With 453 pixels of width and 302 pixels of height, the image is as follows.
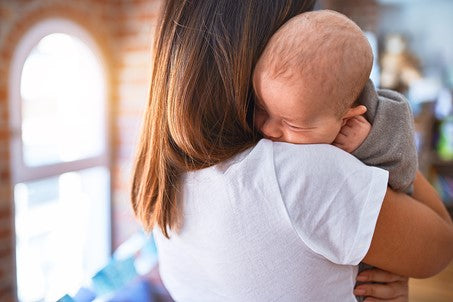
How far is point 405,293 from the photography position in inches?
30.9

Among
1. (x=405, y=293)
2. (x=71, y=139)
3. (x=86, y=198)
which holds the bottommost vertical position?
(x=86, y=198)

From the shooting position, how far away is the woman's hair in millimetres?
650

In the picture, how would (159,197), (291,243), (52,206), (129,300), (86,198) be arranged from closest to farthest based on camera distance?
(291,243), (159,197), (129,300), (52,206), (86,198)

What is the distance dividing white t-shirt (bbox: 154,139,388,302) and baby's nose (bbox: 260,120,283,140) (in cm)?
4

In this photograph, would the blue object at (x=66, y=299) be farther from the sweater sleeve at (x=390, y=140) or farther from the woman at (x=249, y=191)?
the sweater sleeve at (x=390, y=140)

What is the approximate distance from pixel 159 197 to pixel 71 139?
2.08 meters

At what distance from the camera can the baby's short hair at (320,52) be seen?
2.02ft

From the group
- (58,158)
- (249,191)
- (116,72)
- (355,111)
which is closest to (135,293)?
(249,191)

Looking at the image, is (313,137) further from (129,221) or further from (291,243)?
(129,221)

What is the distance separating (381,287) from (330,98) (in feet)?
1.12

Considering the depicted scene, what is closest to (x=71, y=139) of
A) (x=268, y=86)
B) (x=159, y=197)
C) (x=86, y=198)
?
(x=86, y=198)

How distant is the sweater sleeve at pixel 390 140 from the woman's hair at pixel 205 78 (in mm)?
186

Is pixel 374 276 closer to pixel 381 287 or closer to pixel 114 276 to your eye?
pixel 381 287

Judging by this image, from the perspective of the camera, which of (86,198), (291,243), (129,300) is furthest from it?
(86,198)
